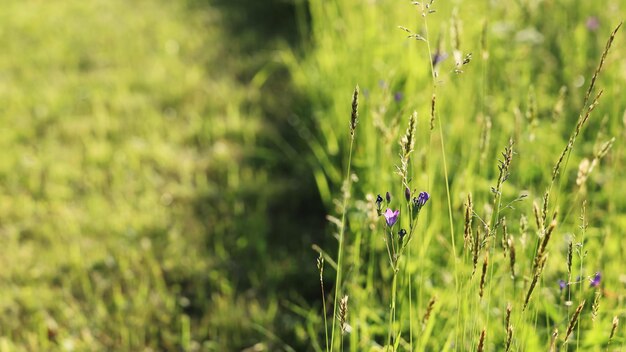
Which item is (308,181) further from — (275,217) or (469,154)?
(469,154)

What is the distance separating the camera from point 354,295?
2.21 metres

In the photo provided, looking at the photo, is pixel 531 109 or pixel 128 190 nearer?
pixel 531 109

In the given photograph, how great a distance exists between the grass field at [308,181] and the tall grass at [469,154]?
0.02m

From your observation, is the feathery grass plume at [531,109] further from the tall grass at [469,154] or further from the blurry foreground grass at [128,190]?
the blurry foreground grass at [128,190]

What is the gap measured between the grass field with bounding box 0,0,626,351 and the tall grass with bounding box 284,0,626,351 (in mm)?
16

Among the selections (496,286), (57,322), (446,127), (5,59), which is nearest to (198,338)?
(57,322)

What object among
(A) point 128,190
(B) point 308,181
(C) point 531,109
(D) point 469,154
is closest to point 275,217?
→ (B) point 308,181

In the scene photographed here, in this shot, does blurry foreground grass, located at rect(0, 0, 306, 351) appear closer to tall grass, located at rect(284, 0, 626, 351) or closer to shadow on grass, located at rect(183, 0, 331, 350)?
shadow on grass, located at rect(183, 0, 331, 350)

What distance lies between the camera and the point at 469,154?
271 cm

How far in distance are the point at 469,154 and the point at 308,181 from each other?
0.84m

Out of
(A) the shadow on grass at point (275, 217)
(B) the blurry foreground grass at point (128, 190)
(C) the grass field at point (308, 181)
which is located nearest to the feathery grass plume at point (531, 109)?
(C) the grass field at point (308, 181)

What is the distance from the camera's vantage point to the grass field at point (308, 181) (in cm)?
202

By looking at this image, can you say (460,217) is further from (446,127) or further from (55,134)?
(55,134)

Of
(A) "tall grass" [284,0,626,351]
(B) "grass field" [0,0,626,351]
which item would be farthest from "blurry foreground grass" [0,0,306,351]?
(A) "tall grass" [284,0,626,351]
